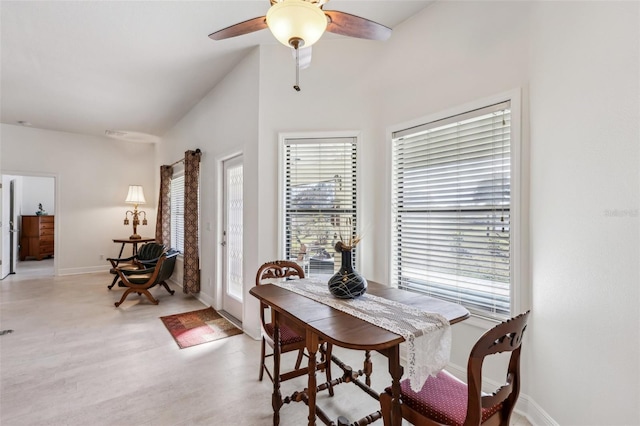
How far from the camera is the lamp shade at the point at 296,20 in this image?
138 centimetres

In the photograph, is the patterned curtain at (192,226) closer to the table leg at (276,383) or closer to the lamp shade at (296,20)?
the table leg at (276,383)

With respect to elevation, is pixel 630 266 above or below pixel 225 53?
below

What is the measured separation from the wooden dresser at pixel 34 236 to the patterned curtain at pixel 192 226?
20.9 ft

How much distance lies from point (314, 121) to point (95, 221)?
246 inches

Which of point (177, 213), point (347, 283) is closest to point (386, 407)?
point (347, 283)

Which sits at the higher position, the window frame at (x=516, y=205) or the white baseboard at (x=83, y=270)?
the window frame at (x=516, y=205)

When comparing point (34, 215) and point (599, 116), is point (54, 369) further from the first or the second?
point (34, 215)

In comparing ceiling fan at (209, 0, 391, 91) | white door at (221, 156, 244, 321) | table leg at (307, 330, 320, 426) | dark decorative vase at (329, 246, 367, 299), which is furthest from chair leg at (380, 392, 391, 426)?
white door at (221, 156, 244, 321)

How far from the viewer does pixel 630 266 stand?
133cm

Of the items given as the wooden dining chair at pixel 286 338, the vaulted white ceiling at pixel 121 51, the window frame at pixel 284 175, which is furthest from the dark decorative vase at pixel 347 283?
the vaulted white ceiling at pixel 121 51

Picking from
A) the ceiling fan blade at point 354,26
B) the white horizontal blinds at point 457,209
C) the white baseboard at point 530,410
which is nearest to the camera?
the ceiling fan blade at point 354,26

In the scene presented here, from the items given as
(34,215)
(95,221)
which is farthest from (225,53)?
(34,215)

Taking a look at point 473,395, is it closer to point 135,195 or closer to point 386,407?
point 386,407

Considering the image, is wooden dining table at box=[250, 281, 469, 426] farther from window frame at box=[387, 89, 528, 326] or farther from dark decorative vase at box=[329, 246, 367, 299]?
window frame at box=[387, 89, 528, 326]
